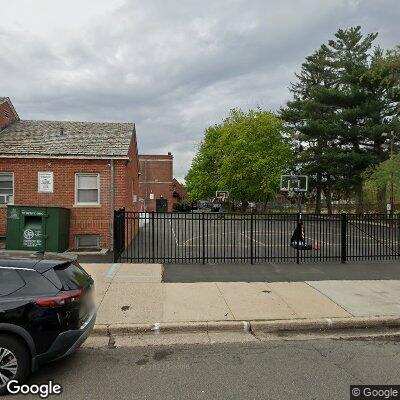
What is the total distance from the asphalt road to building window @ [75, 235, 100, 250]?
883cm

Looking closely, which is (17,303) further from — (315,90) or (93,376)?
(315,90)

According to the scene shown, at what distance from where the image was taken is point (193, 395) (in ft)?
12.8

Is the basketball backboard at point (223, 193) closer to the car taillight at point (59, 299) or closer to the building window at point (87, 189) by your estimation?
the building window at point (87, 189)

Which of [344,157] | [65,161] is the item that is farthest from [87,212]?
[344,157]

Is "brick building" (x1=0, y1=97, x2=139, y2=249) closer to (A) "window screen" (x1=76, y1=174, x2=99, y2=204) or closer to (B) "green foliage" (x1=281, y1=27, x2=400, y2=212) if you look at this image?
(A) "window screen" (x1=76, y1=174, x2=99, y2=204)

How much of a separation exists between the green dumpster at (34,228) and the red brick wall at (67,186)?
149 cm

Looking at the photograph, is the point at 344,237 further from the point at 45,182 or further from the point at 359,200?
the point at 359,200

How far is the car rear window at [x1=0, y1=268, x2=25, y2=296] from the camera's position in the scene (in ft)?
13.3

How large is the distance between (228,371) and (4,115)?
53.6 feet

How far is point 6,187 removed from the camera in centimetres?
1382

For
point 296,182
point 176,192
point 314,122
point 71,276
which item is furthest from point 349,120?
point 176,192

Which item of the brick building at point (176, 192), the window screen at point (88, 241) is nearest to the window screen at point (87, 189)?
the window screen at point (88, 241)

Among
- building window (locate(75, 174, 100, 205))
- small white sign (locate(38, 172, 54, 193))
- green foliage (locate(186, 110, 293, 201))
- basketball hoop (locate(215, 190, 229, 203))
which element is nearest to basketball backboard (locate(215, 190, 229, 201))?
basketball hoop (locate(215, 190, 229, 203))

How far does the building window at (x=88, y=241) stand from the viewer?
13.5 m
